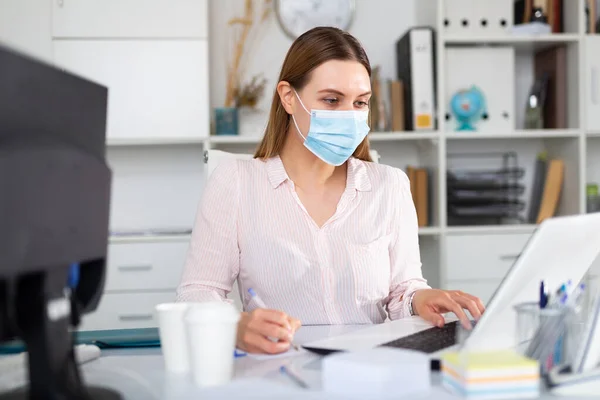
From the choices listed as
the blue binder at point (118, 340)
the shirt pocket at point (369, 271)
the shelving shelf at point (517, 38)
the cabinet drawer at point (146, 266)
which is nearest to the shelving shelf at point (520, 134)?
the shelving shelf at point (517, 38)

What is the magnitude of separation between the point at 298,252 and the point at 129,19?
1.71 metres

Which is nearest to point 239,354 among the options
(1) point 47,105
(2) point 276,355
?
(2) point 276,355

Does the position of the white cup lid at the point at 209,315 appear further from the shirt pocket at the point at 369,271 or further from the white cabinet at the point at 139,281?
the white cabinet at the point at 139,281

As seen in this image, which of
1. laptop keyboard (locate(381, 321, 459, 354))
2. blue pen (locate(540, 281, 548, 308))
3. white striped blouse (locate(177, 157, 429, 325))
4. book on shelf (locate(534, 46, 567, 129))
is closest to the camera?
blue pen (locate(540, 281, 548, 308))

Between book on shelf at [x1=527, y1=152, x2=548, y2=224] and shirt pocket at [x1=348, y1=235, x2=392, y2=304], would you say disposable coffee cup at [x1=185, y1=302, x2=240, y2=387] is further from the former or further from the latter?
book on shelf at [x1=527, y1=152, x2=548, y2=224]

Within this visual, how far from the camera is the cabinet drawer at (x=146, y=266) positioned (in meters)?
2.90

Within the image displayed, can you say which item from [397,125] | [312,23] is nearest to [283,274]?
[397,125]

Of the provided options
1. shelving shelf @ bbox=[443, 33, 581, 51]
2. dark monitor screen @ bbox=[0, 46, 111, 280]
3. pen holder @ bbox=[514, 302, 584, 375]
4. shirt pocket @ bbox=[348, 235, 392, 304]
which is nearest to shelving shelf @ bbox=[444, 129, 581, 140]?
shelving shelf @ bbox=[443, 33, 581, 51]

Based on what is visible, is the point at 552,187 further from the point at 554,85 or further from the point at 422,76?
the point at 422,76

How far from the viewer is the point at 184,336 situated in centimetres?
105

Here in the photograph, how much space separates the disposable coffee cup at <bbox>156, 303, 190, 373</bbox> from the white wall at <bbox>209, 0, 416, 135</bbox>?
2.25m

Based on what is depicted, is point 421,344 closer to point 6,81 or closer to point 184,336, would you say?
point 184,336

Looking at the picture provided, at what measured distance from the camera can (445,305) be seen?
137 centimetres

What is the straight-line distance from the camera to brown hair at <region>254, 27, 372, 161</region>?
5.62ft
